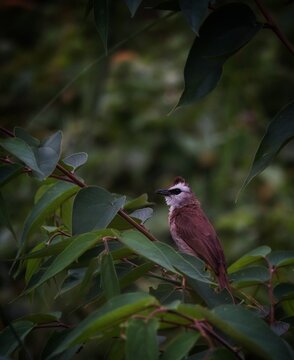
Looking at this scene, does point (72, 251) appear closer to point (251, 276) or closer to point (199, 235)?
point (251, 276)

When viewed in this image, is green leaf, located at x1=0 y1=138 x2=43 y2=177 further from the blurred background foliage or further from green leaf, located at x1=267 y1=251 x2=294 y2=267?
the blurred background foliage

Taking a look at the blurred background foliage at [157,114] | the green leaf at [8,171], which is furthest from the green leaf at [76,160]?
the blurred background foliage at [157,114]

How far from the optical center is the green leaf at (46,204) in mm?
1491

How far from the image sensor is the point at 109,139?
19.0ft

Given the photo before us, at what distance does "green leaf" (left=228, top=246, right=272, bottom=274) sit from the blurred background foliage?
104 inches

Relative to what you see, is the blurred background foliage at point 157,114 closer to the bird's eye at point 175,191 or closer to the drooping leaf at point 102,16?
the bird's eye at point 175,191

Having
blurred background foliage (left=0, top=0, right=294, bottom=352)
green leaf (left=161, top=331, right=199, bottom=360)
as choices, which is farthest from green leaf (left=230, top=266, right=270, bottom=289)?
blurred background foliage (left=0, top=0, right=294, bottom=352)

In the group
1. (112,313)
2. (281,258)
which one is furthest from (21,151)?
(281,258)

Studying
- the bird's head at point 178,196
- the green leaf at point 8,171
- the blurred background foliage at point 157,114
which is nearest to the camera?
the green leaf at point 8,171

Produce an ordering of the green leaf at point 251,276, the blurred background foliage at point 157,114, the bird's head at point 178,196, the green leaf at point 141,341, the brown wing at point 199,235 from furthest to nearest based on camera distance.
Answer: the blurred background foliage at point 157,114 < the bird's head at point 178,196 < the brown wing at point 199,235 < the green leaf at point 251,276 < the green leaf at point 141,341

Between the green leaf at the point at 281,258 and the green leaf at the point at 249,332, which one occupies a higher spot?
the green leaf at the point at 249,332

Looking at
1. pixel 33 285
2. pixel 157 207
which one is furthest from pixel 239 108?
pixel 33 285

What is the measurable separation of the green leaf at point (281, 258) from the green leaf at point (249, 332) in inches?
18.0

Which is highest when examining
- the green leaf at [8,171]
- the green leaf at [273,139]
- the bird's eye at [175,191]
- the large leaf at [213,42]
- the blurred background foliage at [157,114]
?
the large leaf at [213,42]
